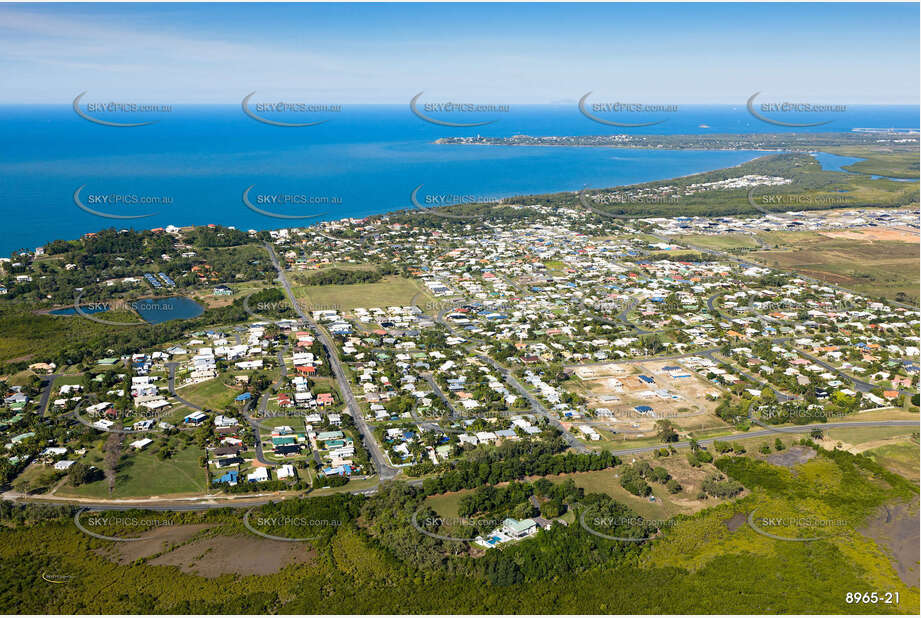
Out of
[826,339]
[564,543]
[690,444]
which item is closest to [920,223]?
[826,339]

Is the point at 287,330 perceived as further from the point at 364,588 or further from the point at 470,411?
the point at 364,588

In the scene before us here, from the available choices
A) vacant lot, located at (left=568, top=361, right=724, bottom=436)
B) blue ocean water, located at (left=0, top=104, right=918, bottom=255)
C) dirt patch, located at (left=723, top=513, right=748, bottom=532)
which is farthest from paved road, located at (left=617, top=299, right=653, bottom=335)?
blue ocean water, located at (left=0, top=104, right=918, bottom=255)

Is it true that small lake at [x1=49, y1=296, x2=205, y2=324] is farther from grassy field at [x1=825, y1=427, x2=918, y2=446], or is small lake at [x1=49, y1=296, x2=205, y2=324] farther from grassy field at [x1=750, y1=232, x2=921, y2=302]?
grassy field at [x1=750, y1=232, x2=921, y2=302]
